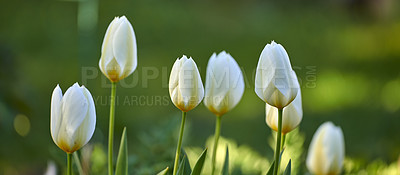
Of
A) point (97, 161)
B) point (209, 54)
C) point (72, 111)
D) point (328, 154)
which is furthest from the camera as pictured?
point (209, 54)

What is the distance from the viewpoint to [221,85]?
0.53 metres

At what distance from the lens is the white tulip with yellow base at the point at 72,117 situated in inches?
18.2

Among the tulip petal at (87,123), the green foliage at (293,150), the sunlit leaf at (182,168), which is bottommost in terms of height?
the green foliage at (293,150)

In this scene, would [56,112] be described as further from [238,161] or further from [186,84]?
[238,161]

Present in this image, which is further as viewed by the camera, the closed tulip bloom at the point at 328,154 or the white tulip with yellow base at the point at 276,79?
the closed tulip bloom at the point at 328,154

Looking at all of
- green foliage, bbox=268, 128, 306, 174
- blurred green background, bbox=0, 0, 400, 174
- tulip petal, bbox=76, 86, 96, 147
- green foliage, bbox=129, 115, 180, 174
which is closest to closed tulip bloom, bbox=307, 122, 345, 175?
green foliage, bbox=268, 128, 306, 174

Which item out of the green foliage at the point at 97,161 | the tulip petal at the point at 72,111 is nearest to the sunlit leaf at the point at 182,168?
the tulip petal at the point at 72,111

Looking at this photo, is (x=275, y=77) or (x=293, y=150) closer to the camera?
(x=275, y=77)

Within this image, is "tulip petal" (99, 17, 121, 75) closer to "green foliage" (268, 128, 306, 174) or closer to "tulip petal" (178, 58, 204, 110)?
"tulip petal" (178, 58, 204, 110)

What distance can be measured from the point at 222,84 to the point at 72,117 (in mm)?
157

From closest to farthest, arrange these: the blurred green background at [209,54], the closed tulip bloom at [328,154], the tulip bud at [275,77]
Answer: the tulip bud at [275,77], the closed tulip bloom at [328,154], the blurred green background at [209,54]

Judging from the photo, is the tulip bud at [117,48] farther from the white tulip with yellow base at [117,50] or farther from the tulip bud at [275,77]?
the tulip bud at [275,77]

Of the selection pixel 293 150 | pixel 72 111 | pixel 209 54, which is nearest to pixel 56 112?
pixel 72 111

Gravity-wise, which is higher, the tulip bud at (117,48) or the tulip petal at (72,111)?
the tulip bud at (117,48)
